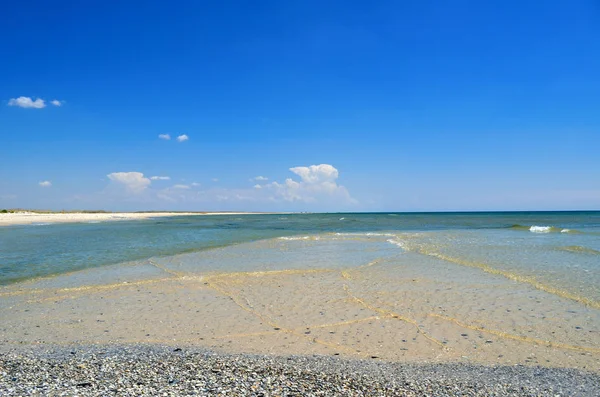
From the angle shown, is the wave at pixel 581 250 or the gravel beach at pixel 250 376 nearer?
the gravel beach at pixel 250 376

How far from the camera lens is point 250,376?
6.17m

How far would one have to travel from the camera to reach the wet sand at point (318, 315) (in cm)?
805

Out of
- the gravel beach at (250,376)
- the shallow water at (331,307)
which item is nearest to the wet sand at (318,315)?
the shallow water at (331,307)

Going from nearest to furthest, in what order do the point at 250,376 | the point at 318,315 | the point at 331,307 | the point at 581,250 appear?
the point at 250,376 < the point at 318,315 < the point at 331,307 < the point at 581,250

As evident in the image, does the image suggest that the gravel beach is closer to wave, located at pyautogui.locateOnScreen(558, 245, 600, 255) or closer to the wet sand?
the wet sand

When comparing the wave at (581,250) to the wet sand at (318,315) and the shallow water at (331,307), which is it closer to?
the shallow water at (331,307)

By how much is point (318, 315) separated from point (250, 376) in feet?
14.5

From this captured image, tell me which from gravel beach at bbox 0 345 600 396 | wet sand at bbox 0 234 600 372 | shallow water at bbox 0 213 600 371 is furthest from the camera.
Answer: shallow water at bbox 0 213 600 371

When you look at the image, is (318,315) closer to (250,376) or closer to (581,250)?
(250,376)

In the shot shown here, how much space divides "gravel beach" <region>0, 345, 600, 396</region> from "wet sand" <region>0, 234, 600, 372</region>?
0.59 meters

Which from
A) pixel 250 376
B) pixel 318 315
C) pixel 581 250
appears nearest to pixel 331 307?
pixel 318 315

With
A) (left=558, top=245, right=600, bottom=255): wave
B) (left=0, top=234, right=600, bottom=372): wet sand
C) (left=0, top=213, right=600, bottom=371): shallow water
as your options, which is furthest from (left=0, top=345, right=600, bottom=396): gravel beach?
(left=558, top=245, right=600, bottom=255): wave

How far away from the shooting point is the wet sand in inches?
317

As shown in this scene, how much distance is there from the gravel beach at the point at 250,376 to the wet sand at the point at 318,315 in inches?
23.2
